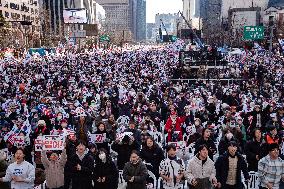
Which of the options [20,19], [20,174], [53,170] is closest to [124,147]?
[53,170]

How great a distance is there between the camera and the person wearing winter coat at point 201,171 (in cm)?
650

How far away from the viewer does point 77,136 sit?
962 cm

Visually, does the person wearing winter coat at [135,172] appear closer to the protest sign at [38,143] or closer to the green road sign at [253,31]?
the protest sign at [38,143]

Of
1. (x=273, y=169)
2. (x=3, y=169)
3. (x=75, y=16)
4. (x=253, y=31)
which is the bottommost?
(x=3, y=169)

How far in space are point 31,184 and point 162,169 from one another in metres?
2.07

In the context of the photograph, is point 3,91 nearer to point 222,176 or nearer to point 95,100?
point 95,100

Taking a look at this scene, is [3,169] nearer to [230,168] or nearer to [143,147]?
[143,147]

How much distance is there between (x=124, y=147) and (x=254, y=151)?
248 cm

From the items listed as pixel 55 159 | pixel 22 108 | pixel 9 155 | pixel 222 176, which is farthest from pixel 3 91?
pixel 222 176

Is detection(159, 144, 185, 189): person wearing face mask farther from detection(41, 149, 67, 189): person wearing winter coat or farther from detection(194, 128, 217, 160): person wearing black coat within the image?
detection(41, 149, 67, 189): person wearing winter coat

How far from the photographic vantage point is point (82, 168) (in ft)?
23.5

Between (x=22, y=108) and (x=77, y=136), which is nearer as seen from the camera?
(x=77, y=136)

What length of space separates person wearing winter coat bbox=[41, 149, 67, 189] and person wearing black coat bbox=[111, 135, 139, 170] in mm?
1567

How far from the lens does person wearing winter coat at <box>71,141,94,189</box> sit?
23.6 feet
